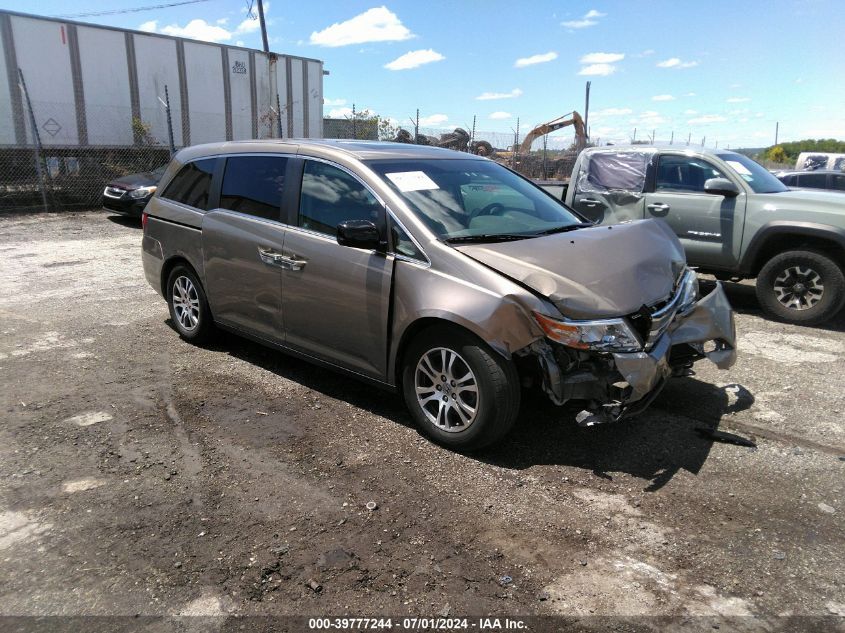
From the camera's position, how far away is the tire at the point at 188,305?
5434 mm

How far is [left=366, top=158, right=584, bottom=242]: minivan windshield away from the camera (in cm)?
399

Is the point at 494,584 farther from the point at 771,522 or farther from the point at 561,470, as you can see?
the point at 771,522

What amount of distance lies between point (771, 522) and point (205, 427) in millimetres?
3303

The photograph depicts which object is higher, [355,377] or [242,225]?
[242,225]

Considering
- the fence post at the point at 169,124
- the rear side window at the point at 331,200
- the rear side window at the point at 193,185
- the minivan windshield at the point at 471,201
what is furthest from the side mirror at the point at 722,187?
the fence post at the point at 169,124

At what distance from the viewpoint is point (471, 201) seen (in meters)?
4.32

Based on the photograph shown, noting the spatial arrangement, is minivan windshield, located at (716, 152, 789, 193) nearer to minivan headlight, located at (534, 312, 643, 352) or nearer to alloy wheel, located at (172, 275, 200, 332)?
minivan headlight, located at (534, 312, 643, 352)

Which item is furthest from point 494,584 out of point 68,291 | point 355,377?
point 68,291

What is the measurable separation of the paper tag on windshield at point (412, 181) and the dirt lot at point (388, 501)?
1.53m

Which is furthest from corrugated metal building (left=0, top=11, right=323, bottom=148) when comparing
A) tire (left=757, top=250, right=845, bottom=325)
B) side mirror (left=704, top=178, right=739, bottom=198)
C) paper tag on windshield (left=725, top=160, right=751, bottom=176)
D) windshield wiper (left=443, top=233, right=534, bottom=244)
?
tire (left=757, top=250, right=845, bottom=325)

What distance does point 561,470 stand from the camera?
11.7 feet

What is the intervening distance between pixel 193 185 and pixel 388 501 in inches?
140

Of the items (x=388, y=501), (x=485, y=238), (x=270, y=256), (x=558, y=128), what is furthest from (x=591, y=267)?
(x=558, y=128)

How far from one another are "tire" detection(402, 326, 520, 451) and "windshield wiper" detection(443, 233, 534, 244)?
0.57 metres
